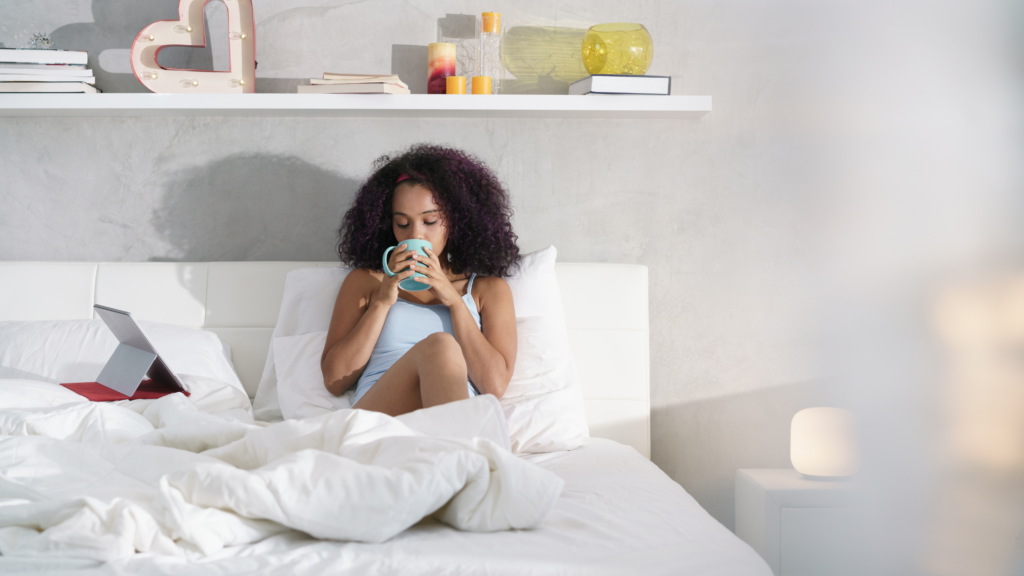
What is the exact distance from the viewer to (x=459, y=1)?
2.20 meters

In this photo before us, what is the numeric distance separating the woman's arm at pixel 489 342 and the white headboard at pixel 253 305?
333 millimetres

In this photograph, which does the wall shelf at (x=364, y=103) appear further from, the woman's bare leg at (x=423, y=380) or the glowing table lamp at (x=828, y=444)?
the glowing table lamp at (x=828, y=444)

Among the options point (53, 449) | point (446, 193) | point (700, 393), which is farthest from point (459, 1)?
point (53, 449)

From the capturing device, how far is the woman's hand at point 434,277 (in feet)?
5.46

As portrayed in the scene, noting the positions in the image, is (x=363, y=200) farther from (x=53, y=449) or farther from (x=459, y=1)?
(x=53, y=449)

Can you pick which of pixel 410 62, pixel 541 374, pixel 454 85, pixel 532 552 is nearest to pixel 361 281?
pixel 541 374

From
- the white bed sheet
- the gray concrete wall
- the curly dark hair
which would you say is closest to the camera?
the white bed sheet

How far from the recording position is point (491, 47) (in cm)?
210

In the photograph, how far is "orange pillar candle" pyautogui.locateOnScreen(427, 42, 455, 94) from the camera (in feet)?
6.83

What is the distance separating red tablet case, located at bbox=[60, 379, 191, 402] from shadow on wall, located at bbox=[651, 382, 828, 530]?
1464 millimetres

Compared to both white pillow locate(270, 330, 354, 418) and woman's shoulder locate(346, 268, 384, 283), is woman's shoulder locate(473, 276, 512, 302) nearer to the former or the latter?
woman's shoulder locate(346, 268, 384, 283)

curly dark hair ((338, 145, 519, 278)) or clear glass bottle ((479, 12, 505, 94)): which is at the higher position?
clear glass bottle ((479, 12, 505, 94))

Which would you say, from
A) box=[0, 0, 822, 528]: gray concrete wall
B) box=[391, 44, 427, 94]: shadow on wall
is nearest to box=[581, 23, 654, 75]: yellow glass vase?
box=[0, 0, 822, 528]: gray concrete wall

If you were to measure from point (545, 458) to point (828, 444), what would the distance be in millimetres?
723
